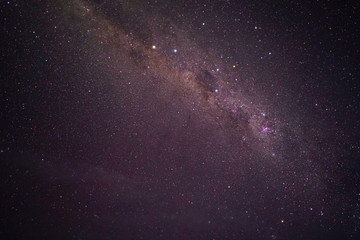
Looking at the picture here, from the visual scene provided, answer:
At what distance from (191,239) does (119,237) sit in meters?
14.0

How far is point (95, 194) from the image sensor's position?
24.1 metres

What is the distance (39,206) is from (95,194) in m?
6.76

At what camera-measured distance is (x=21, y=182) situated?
1912 centimetres

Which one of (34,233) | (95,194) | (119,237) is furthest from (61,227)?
(119,237)

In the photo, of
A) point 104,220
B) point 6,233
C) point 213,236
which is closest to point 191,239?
point 213,236

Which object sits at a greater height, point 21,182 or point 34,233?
point 21,182

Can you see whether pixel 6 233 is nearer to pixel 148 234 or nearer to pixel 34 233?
pixel 34 233

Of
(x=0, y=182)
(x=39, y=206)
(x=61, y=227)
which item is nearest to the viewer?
(x=0, y=182)

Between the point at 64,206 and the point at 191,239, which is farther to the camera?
the point at 191,239

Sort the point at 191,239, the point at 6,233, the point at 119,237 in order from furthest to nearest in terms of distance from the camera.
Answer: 1. the point at 191,239
2. the point at 119,237
3. the point at 6,233

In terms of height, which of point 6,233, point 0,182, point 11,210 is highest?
point 0,182

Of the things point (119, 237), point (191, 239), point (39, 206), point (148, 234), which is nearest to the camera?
point (39, 206)

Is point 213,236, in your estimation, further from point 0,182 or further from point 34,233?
point 0,182

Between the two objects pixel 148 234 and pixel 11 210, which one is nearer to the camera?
pixel 11 210
